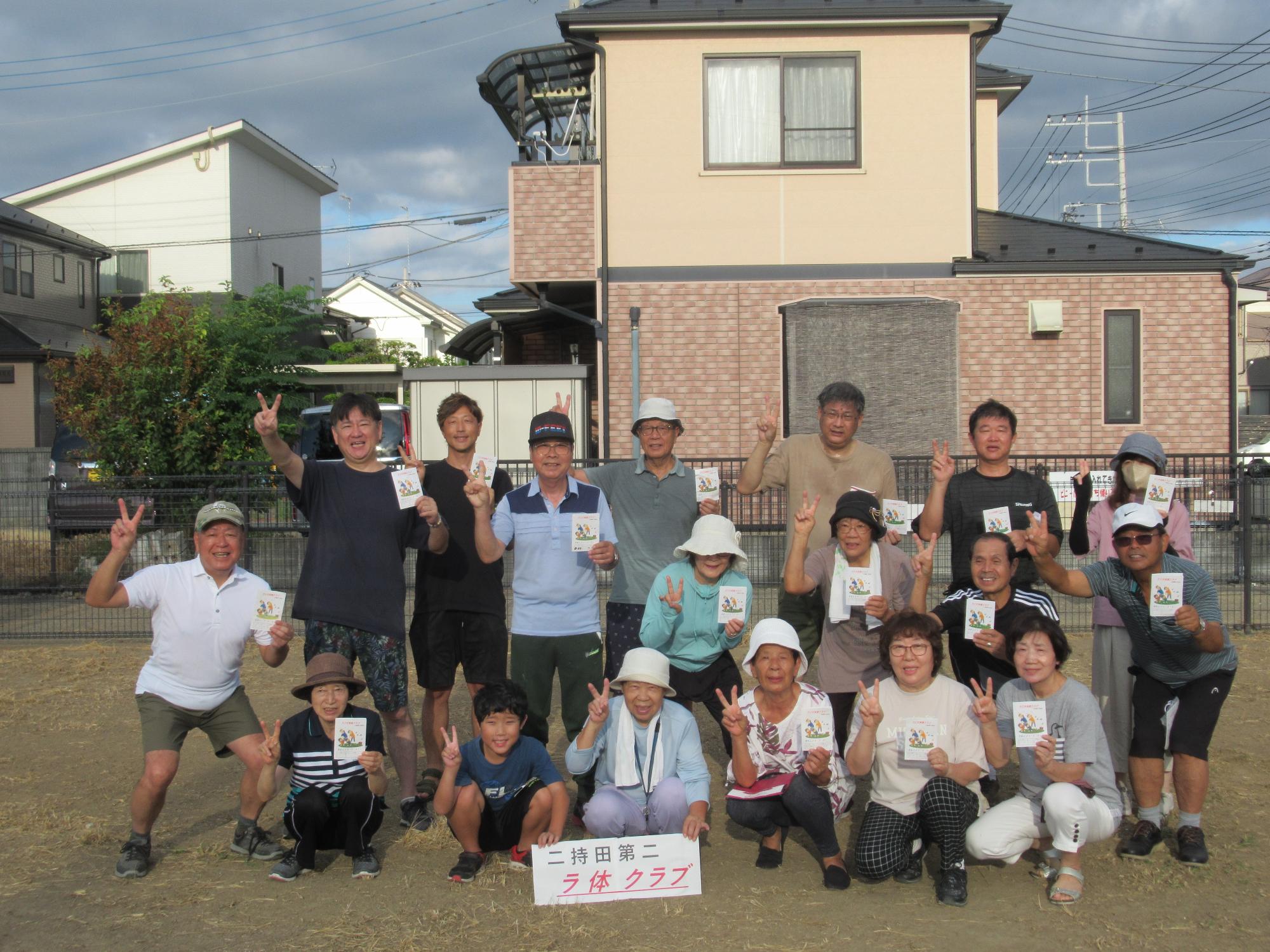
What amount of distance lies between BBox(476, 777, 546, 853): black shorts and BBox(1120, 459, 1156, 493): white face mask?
311 centimetres

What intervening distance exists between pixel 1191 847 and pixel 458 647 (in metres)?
3.46

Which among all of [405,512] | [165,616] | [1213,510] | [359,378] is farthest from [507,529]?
[359,378]

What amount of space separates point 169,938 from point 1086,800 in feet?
11.8

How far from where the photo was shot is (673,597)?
197 inches

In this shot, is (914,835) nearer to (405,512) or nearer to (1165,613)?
(1165,613)

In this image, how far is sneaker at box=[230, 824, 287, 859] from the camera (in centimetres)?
486

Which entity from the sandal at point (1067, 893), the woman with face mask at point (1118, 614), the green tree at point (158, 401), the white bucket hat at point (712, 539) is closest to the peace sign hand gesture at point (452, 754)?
the white bucket hat at point (712, 539)

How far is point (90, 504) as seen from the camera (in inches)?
418

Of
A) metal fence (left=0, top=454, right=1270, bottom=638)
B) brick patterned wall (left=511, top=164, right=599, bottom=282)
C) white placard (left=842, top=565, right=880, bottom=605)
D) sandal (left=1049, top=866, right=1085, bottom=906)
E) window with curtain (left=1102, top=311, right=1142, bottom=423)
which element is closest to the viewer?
sandal (left=1049, top=866, right=1085, bottom=906)

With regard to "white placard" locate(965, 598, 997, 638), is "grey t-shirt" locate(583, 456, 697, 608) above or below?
above

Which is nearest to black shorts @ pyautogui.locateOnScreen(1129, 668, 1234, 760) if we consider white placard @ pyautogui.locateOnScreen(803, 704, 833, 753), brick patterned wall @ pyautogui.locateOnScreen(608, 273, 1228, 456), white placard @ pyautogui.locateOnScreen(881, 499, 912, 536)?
white placard @ pyautogui.locateOnScreen(881, 499, 912, 536)

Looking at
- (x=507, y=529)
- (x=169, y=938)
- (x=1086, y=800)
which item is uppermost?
(x=507, y=529)

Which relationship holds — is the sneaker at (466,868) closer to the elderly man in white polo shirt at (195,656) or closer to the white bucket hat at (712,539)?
the elderly man in white polo shirt at (195,656)

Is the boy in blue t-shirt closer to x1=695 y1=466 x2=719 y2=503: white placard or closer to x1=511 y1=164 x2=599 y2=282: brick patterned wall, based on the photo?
x1=695 y1=466 x2=719 y2=503: white placard
